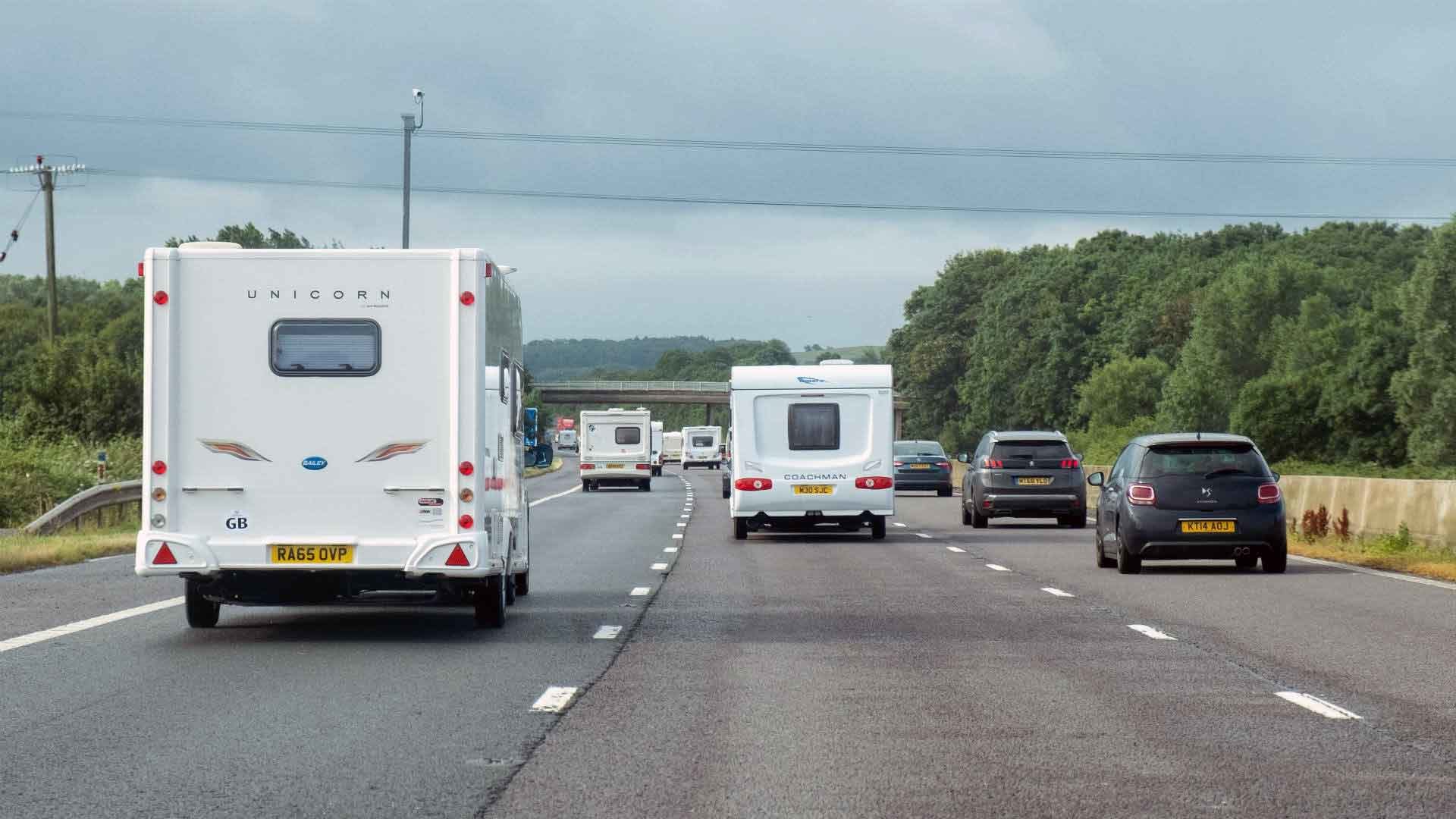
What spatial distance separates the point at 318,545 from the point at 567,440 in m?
180

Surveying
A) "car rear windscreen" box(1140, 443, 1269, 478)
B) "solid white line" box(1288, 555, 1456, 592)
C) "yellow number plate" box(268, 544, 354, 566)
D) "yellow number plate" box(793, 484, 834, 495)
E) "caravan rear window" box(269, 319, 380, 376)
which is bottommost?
"solid white line" box(1288, 555, 1456, 592)

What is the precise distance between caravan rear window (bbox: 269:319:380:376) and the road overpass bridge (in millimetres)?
123371

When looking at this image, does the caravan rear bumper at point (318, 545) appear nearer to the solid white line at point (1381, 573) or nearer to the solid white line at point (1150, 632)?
the solid white line at point (1150, 632)

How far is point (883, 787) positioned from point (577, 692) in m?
3.22

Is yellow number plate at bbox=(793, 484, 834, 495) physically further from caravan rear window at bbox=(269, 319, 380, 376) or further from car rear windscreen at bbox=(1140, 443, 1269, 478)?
caravan rear window at bbox=(269, 319, 380, 376)

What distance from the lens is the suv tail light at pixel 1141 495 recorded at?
2048 centimetres

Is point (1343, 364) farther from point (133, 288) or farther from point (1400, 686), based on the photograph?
point (133, 288)

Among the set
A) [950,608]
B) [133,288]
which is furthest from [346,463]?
[133,288]

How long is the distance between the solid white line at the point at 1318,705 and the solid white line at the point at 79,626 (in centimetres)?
750

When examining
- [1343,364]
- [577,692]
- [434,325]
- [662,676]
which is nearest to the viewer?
[577,692]

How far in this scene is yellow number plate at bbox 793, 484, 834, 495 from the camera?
28.1 meters

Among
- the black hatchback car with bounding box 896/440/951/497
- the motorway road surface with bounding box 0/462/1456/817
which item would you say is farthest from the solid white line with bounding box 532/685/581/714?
the black hatchback car with bounding box 896/440/951/497

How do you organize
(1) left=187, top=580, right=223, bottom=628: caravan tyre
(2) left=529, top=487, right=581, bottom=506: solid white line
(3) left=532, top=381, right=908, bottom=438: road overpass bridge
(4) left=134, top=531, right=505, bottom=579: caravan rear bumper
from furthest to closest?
(3) left=532, top=381, right=908, bottom=438: road overpass bridge, (2) left=529, top=487, right=581, bottom=506: solid white line, (1) left=187, top=580, right=223, bottom=628: caravan tyre, (4) left=134, top=531, right=505, bottom=579: caravan rear bumper

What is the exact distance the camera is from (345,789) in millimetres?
7324
